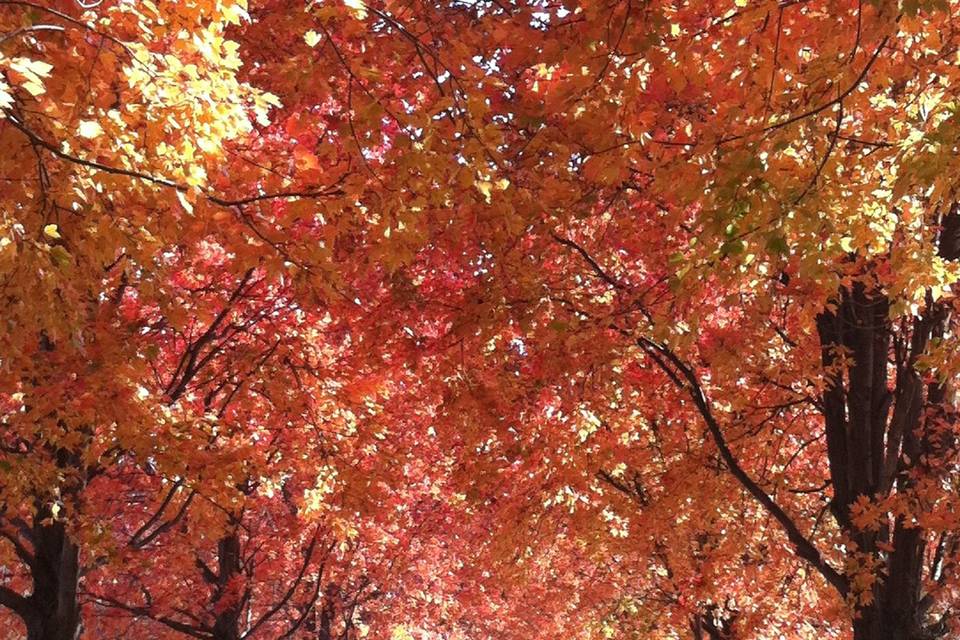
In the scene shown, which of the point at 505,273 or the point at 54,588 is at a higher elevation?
the point at 505,273

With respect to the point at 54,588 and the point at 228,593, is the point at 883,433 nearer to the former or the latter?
the point at 54,588

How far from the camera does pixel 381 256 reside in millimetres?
5133

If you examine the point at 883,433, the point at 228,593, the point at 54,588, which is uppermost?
the point at 883,433

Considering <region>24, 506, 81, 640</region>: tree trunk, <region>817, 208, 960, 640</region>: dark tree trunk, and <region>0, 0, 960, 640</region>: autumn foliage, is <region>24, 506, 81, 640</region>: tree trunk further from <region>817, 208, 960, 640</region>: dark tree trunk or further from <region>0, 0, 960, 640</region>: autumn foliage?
<region>817, 208, 960, 640</region>: dark tree trunk

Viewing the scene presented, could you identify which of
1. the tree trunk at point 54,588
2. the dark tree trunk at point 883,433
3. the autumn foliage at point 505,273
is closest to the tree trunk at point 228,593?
the autumn foliage at point 505,273

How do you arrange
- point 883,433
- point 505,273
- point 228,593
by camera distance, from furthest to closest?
1. point 228,593
2. point 883,433
3. point 505,273

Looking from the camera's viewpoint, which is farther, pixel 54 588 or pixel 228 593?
pixel 228 593

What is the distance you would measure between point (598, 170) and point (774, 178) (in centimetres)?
96

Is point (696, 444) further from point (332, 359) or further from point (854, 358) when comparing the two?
point (332, 359)

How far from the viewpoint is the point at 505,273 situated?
6617 millimetres

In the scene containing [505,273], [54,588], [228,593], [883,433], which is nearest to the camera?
[505,273]

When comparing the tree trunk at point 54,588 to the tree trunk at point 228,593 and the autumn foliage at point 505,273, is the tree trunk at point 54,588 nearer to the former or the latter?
the autumn foliage at point 505,273

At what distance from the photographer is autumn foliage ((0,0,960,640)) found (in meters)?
4.64

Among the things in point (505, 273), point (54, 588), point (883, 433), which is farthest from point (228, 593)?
point (883, 433)
